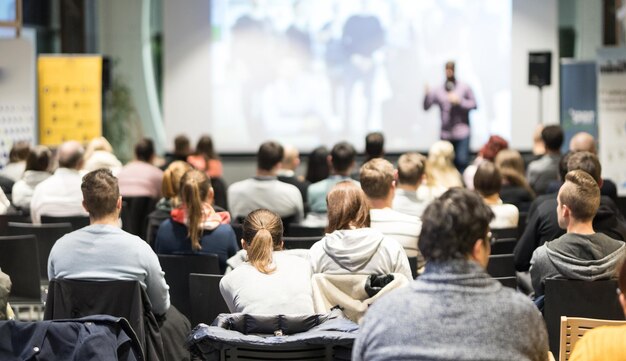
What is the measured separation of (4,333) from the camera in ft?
10.5

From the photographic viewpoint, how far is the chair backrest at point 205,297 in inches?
173

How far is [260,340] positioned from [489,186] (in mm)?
3150

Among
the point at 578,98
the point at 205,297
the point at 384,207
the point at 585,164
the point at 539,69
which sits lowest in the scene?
the point at 205,297

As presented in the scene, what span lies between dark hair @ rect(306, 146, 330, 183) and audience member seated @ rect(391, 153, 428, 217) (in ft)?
6.36

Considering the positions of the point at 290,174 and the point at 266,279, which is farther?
the point at 290,174

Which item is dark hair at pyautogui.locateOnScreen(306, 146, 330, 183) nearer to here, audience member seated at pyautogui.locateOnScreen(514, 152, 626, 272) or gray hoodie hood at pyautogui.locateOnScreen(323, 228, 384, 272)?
audience member seated at pyautogui.locateOnScreen(514, 152, 626, 272)

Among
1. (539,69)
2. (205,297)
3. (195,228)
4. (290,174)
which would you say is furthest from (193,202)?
(539,69)

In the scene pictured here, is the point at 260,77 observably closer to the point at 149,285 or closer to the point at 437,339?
the point at 149,285

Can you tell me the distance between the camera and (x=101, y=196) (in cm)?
435

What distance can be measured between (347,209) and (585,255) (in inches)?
43.1

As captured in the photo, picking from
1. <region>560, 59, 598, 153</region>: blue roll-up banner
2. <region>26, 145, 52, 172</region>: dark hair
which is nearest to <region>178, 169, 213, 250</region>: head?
<region>26, 145, 52, 172</region>: dark hair

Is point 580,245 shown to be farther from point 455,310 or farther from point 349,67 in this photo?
point 349,67

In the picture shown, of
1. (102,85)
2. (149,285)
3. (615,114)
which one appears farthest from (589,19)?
(149,285)

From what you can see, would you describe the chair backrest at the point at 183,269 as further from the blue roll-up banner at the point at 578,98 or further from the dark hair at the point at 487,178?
the blue roll-up banner at the point at 578,98
